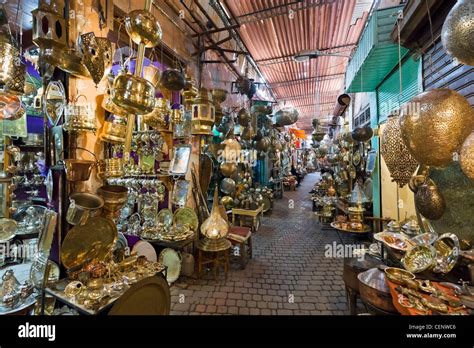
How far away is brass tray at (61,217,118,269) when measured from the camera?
151 cm

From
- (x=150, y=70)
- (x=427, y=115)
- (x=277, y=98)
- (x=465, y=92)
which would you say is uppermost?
(x=277, y=98)

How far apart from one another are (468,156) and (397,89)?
9.93 feet

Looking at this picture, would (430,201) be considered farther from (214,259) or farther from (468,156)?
(214,259)

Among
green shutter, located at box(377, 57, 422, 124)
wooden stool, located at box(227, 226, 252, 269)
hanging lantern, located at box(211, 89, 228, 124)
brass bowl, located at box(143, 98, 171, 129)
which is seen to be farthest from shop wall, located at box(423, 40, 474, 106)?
wooden stool, located at box(227, 226, 252, 269)

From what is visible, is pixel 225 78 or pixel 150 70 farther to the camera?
pixel 225 78

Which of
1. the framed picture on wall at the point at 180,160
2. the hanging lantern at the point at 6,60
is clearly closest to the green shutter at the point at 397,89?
the framed picture on wall at the point at 180,160

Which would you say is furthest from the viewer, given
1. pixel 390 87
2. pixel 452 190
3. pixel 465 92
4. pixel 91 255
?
pixel 390 87

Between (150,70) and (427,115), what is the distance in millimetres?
2427

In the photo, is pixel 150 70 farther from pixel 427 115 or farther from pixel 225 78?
pixel 225 78

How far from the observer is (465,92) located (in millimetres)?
1765

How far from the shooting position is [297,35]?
4.19 metres

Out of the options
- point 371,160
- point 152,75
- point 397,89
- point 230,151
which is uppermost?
point 397,89

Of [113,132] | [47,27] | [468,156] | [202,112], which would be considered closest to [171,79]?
[202,112]
